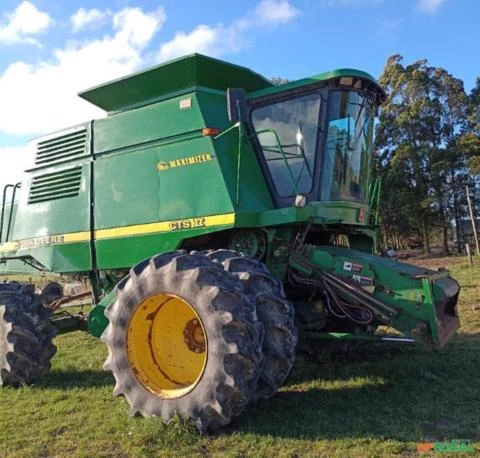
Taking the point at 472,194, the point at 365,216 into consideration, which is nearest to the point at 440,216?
the point at 472,194

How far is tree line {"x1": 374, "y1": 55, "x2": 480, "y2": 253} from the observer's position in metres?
37.1

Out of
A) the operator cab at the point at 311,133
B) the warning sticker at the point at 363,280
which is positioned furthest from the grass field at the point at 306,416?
the operator cab at the point at 311,133

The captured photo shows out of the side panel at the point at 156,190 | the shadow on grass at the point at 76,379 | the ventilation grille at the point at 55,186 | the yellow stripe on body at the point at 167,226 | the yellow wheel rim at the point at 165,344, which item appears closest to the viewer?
the yellow wheel rim at the point at 165,344

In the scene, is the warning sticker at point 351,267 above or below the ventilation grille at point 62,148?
below

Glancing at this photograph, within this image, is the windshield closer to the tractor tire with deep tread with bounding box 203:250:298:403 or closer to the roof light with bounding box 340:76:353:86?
the roof light with bounding box 340:76:353:86

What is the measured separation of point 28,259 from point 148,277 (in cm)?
381

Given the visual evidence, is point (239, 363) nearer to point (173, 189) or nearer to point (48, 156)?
point (173, 189)

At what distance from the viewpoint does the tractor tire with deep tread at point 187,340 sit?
4.40 m

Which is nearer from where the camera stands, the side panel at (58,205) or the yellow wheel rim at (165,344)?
the yellow wheel rim at (165,344)

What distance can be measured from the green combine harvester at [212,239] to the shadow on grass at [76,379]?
31 centimetres

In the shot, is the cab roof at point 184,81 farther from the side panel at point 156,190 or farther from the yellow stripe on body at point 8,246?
the yellow stripe on body at point 8,246

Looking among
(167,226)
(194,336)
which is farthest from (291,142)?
(194,336)

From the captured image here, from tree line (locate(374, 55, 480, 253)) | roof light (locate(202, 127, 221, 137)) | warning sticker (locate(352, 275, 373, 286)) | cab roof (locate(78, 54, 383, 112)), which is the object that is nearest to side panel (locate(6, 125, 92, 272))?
cab roof (locate(78, 54, 383, 112))

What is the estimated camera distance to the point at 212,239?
6.41m
